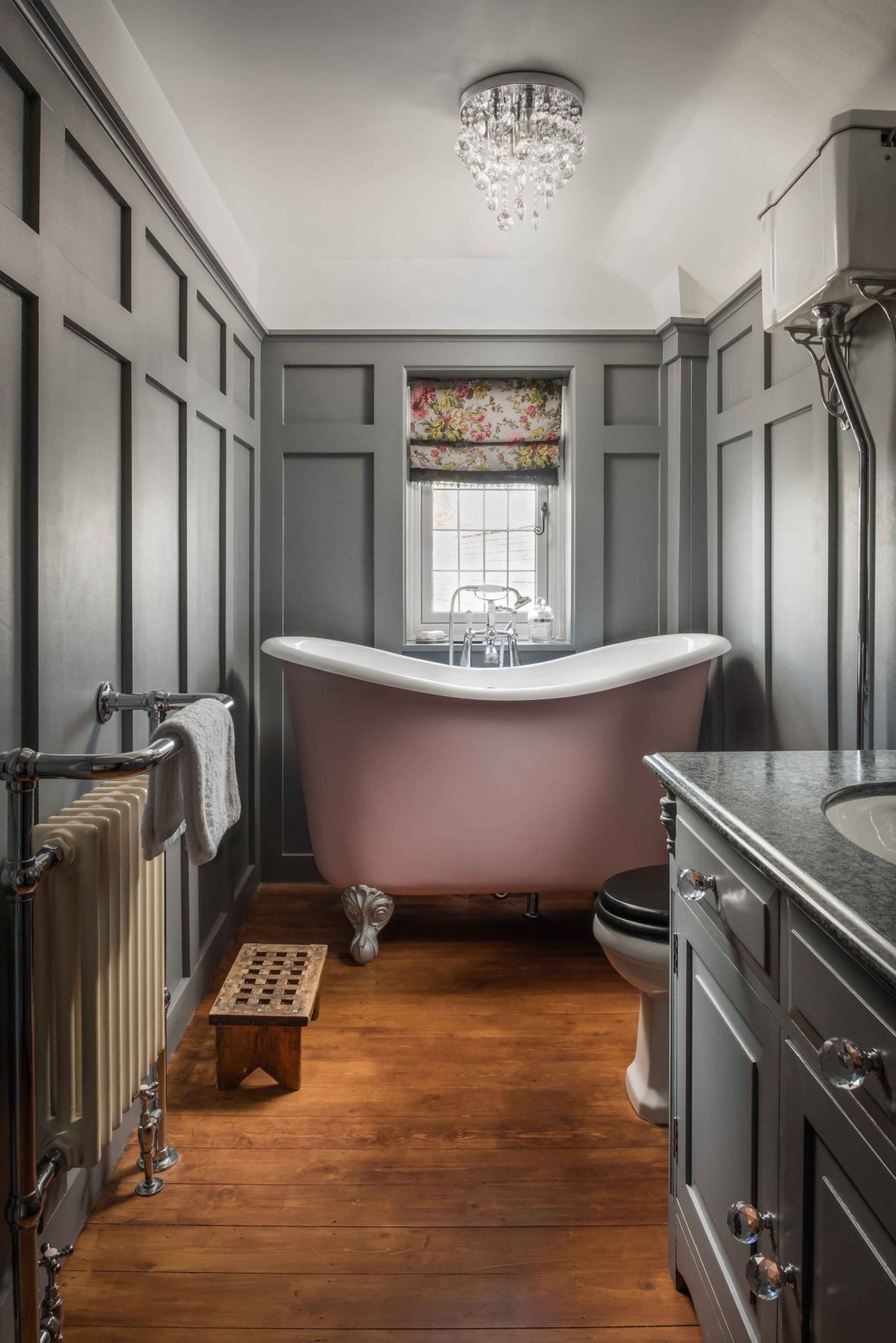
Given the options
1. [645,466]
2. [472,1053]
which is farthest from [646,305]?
[472,1053]

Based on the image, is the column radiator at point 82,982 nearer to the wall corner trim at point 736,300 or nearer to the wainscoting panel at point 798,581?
the wainscoting panel at point 798,581

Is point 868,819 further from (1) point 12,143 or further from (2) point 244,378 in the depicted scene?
(2) point 244,378

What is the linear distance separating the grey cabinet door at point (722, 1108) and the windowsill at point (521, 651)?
6.77ft

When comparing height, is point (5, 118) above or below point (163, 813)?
above

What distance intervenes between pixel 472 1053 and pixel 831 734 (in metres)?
1.23

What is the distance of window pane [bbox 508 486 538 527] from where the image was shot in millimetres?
3516

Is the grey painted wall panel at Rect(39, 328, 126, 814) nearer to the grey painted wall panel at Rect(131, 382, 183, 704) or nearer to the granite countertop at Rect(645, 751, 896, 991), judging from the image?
the grey painted wall panel at Rect(131, 382, 183, 704)

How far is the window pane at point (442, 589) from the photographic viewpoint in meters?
3.52

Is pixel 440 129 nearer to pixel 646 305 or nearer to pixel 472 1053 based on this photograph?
pixel 646 305

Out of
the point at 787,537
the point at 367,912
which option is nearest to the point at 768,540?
the point at 787,537

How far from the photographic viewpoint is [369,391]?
318cm

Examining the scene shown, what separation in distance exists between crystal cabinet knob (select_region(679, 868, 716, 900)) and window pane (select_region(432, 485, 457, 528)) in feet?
8.49

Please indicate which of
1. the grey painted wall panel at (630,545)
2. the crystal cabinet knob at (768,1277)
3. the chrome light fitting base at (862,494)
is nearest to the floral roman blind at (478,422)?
the grey painted wall panel at (630,545)

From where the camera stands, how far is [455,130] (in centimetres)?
222
